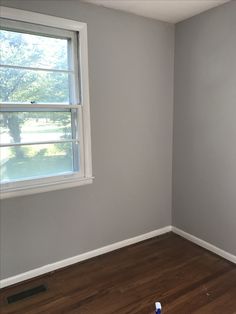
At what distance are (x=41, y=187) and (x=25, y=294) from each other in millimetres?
861

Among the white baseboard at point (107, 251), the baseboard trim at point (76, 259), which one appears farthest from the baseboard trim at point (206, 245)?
the baseboard trim at point (76, 259)

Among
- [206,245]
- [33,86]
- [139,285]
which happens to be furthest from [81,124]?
[206,245]

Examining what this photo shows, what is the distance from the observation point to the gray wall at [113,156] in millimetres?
2320

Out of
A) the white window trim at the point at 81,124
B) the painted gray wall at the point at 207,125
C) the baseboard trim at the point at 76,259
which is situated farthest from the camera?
the painted gray wall at the point at 207,125

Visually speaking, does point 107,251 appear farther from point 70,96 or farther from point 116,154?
point 70,96

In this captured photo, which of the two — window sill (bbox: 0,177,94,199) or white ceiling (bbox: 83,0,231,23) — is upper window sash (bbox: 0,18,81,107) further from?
window sill (bbox: 0,177,94,199)

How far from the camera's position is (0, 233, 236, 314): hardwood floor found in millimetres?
2014

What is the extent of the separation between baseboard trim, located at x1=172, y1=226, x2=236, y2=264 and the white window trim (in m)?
1.29

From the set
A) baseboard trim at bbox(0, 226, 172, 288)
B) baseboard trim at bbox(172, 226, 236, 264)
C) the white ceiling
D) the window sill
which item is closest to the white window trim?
the window sill

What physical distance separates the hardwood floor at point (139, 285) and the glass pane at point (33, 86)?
1.56 meters

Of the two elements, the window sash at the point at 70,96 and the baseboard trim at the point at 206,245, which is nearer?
the window sash at the point at 70,96

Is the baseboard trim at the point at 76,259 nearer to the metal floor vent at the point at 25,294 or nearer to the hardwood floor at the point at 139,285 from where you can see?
the hardwood floor at the point at 139,285

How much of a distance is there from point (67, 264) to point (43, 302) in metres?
0.49

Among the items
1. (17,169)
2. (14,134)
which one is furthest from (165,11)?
(17,169)
